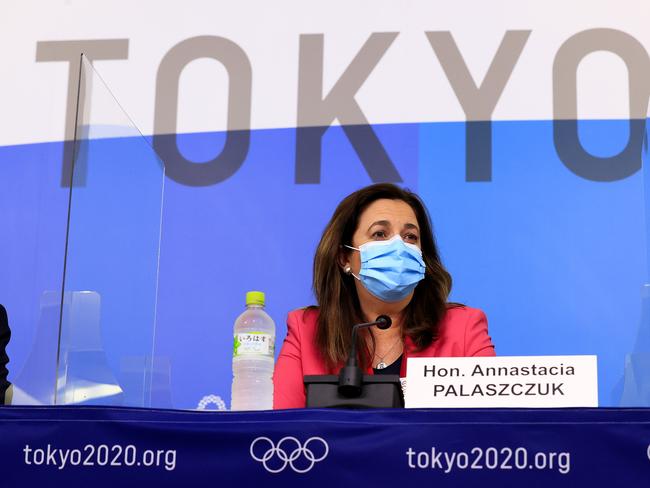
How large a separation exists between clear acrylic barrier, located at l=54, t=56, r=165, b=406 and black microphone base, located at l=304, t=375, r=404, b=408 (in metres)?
0.97

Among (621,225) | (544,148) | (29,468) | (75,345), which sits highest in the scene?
(544,148)

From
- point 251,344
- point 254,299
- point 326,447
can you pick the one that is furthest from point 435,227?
point 326,447

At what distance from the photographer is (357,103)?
10.2 ft

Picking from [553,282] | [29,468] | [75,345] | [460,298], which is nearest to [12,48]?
[75,345]

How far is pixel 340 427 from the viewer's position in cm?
136

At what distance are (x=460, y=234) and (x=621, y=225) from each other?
0.43 metres

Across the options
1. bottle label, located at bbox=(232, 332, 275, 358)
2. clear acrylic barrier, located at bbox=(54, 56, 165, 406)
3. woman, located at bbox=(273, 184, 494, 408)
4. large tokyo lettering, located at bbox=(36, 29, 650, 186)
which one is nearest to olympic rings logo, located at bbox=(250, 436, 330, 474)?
bottle label, located at bbox=(232, 332, 275, 358)

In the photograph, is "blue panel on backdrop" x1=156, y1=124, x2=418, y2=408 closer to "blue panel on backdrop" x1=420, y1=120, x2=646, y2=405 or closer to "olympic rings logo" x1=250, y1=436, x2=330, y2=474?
"blue panel on backdrop" x1=420, y1=120, x2=646, y2=405

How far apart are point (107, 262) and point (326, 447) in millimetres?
1351

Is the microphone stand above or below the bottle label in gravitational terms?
below

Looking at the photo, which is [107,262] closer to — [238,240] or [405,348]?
[238,240]

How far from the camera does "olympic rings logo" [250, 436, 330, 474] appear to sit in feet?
4.40

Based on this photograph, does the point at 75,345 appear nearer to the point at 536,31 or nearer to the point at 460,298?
the point at 460,298

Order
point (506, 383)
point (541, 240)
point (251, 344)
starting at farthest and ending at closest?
point (541, 240) → point (251, 344) → point (506, 383)
